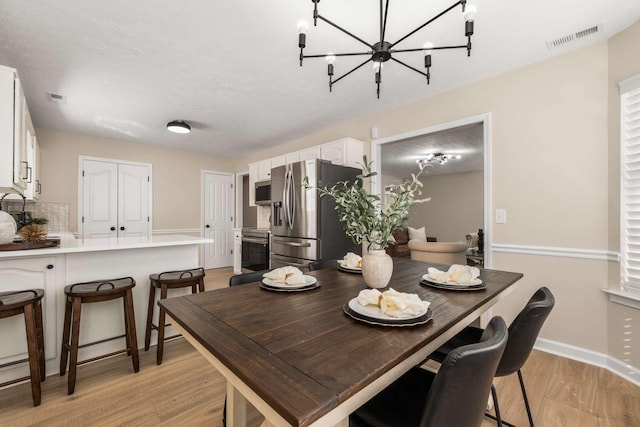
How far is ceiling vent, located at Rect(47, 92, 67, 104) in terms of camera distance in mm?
3018

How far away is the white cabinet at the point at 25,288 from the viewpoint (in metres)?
1.82

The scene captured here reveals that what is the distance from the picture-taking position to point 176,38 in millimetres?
2102

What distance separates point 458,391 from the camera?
67cm

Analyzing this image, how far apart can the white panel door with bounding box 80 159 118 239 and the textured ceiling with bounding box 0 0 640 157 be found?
3.71 feet

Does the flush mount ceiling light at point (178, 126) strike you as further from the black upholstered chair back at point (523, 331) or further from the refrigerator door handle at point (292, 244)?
the black upholstered chair back at point (523, 331)

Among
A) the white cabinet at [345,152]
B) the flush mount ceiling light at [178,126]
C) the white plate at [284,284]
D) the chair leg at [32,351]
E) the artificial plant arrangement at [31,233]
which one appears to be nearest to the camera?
the white plate at [284,284]

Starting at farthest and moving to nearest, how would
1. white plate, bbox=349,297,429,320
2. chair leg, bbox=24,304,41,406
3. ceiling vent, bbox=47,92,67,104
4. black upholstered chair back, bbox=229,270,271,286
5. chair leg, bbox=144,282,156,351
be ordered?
ceiling vent, bbox=47,92,67,104, chair leg, bbox=144,282,156,351, chair leg, bbox=24,304,41,406, black upholstered chair back, bbox=229,270,271,286, white plate, bbox=349,297,429,320

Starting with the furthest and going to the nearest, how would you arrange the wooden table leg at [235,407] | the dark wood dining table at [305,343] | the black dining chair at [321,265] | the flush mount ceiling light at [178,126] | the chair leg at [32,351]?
1. the flush mount ceiling light at [178,126]
2. the black dining chair at [321,265]
3. the chair leg at [32,351]
4. the wooden table leg at [235,407]
5. the dark wood dining table at [305,343]

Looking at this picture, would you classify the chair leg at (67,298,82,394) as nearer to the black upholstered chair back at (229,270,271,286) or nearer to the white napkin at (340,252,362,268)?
the black upholstered chair back at (229,270,271,286)

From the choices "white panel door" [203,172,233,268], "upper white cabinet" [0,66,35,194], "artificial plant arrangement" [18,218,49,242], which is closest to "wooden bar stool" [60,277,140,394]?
"artificial plant arrangement" [18,218,49,242]

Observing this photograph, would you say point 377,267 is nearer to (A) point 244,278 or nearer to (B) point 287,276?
(B) point 287,276

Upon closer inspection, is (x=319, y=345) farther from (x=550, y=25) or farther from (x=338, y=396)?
(x=550, y=25)

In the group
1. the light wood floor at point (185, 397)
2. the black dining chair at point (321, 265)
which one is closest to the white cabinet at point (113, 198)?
the light wood floor at point (185, 397)

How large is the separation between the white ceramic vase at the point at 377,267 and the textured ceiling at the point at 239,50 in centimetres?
158
